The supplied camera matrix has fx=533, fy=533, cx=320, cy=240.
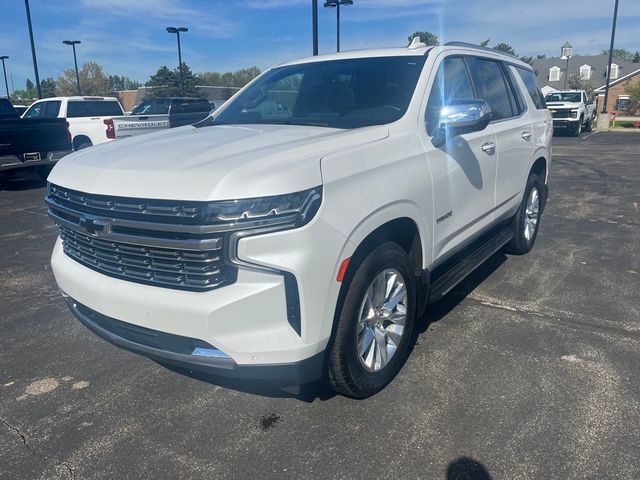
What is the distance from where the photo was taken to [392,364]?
325cm

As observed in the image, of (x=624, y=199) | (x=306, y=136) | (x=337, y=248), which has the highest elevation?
(x=306, y=136)

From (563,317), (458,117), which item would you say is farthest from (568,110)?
(458,117)

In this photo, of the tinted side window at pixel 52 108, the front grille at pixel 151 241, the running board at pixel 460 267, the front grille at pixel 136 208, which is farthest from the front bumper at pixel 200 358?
the tinted side window at pixel 52 108

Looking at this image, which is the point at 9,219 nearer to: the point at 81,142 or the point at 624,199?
the point at 81,142

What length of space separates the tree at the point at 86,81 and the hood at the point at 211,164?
249ft

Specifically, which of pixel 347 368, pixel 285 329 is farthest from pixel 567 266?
Result: pixel 285 329

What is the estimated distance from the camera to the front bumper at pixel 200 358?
2.50 metres

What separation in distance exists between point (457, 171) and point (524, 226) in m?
2.34

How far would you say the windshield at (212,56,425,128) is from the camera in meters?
3.62

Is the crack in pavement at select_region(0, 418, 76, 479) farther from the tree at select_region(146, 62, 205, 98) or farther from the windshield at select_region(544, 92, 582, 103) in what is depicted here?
the tree at select_region(146, 62, 205, 98)

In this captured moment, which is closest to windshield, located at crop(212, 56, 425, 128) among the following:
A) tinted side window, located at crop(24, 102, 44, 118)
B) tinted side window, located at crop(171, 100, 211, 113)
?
tinted side window, located at crop(24, 102, 44, 118)

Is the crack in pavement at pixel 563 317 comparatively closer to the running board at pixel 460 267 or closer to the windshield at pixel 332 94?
the running board at pixel 460 267

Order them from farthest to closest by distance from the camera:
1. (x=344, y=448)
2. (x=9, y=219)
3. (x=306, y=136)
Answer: (x=9, y=219)
(x=306, y=136)
(x=344, y=448)

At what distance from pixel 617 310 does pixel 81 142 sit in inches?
527
